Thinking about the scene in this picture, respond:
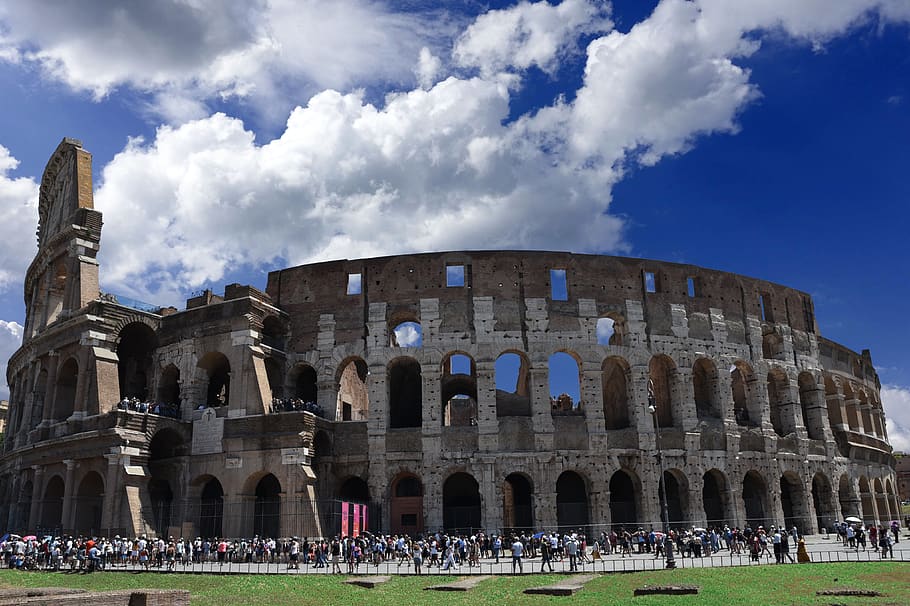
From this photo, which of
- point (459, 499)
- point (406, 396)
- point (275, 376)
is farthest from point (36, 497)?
point (459, 499)

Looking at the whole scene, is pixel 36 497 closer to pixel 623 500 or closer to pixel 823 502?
pixel 623 500

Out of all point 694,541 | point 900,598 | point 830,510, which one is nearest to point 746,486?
point 830,510

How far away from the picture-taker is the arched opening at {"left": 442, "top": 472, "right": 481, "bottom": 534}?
107 feet

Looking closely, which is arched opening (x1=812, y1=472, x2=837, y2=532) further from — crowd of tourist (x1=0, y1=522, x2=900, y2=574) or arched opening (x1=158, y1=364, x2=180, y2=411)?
arched opening (x1=158, y1=364, x2=180, y2=411)

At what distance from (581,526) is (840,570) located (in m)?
12.1

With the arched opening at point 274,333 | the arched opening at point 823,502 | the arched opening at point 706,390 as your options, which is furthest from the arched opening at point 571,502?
the arched opening at point 274,333

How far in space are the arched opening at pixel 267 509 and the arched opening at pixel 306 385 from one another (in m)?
4.13

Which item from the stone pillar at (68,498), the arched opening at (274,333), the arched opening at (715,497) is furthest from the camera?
the arched opening at (274,333)

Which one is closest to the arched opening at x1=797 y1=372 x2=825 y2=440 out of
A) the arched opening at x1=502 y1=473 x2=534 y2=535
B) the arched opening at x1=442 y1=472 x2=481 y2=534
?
the arched opening at x1=502 y1=473 x2=534 y2=535

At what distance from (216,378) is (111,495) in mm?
8858

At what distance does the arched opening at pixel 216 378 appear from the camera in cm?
3441

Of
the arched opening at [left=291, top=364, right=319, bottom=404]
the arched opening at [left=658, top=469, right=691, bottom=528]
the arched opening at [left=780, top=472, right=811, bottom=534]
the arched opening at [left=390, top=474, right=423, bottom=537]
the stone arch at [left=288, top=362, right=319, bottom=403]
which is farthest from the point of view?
the arched opening at [left=780, top=472, right=811, bottom=534]

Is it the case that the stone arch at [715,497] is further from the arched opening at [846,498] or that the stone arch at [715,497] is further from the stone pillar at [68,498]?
the stone pillar at [68,498]

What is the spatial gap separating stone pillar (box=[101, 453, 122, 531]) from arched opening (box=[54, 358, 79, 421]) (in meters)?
7.16
